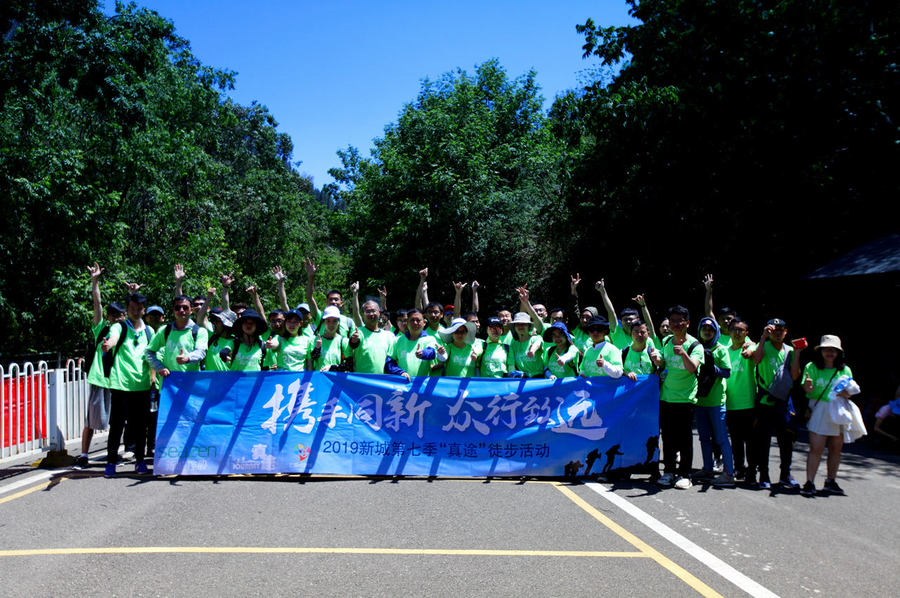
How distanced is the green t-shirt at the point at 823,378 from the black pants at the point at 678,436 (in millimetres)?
1265

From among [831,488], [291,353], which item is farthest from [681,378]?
[291,353]

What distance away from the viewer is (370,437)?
7727 millimetres

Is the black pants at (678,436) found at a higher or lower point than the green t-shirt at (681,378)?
lower

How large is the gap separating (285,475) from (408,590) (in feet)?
12.9

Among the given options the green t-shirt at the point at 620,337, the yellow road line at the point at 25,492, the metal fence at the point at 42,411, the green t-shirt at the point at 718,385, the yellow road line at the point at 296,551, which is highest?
the green t-shirt at the point at 620,337

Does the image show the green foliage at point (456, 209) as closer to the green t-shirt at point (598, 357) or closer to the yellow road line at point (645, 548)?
the green t-shirt at point (598, 357)

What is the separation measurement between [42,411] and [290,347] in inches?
159

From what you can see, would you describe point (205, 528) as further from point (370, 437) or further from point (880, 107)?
point (880, 107)

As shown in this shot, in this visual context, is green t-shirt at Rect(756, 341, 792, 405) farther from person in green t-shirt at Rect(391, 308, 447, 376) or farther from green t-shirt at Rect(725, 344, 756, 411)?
person in green t-shirt at Rect(391, 308, 447, 376)

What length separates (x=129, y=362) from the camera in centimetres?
790

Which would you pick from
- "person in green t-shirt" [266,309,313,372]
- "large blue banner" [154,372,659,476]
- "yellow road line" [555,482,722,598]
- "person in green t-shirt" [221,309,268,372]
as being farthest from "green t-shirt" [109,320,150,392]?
"yellow road line" [555,482,722,598]

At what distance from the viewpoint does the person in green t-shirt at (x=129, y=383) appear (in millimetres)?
7770

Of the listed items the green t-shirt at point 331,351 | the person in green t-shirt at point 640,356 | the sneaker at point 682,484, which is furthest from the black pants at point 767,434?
the green t-shirt at point 331,351

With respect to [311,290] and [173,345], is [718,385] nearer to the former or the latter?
[311,290]
